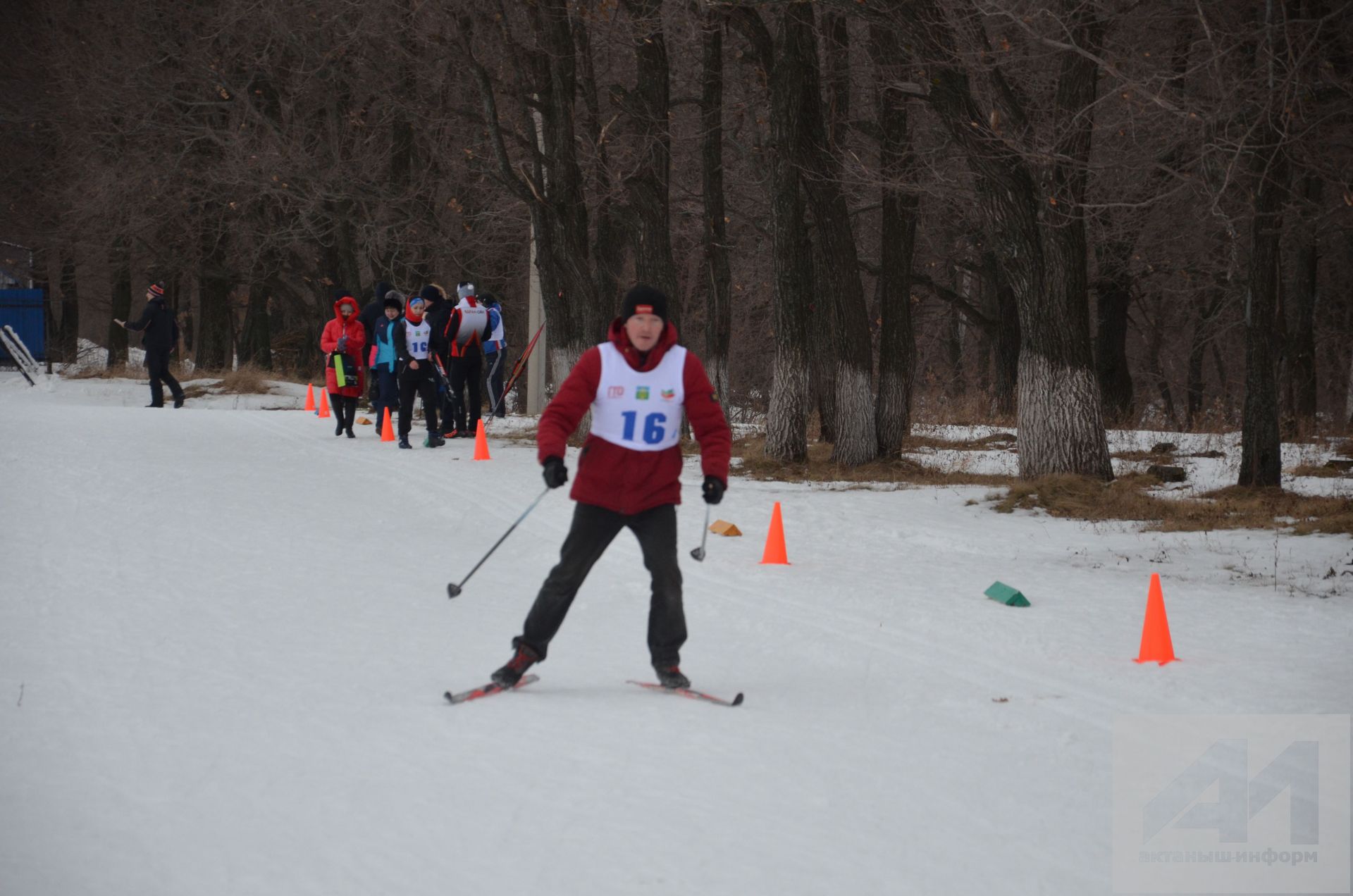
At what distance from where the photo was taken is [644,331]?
6.67 m

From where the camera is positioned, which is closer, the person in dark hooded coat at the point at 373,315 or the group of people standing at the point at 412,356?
the group of people standing at the point at 412,356

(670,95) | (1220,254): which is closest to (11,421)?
(670,95)

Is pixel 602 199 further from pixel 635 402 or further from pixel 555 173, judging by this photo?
pixel 635 402

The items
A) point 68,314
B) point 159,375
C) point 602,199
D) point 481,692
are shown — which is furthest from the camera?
point 68,314

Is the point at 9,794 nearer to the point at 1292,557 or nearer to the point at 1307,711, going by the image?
the point at 1307,711

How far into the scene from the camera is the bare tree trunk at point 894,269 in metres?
17.7

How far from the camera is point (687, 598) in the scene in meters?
9.28

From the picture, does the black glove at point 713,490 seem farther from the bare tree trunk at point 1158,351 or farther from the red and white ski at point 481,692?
the bare tree trunk at point 1158,351

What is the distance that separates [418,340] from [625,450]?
447 inches

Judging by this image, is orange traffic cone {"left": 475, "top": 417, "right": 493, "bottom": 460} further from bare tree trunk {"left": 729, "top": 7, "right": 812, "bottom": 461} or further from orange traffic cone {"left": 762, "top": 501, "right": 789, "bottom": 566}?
orange traffic cone {"left": 762, "top": 501, "right": 789, "bottom": 566}

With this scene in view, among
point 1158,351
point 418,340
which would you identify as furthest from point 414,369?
point 1158,351

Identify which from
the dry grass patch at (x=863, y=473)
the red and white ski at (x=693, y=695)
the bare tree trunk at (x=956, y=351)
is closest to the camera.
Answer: the red and white ski at (x=693, y=695)

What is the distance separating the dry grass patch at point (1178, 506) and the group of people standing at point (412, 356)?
786 centimetres

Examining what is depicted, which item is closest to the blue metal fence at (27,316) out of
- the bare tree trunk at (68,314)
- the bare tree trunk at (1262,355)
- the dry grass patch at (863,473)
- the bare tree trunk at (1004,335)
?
the bare tree trunk at (68,314)
